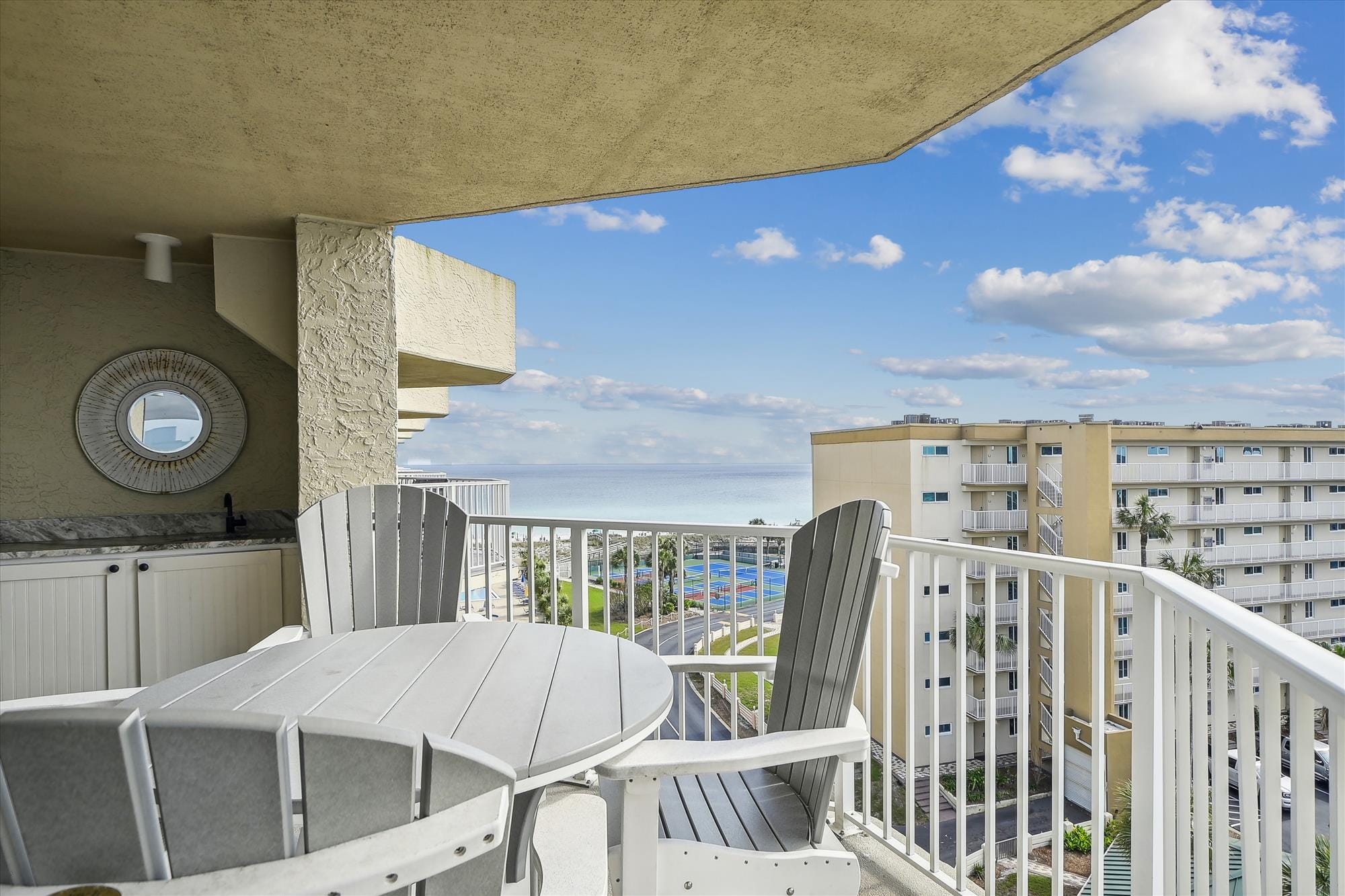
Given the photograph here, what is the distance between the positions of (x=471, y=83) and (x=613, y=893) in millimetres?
2235

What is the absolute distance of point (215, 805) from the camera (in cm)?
61

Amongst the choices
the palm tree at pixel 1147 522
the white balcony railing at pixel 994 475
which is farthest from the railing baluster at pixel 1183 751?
the white balcony railing at pixel 994 475

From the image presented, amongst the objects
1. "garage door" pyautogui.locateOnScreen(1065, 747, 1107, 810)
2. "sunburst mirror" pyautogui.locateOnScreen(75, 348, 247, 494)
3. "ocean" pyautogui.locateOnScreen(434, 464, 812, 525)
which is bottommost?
"garage door" pyautogui.locateOnScreen(1065, 747, 1107, 810)

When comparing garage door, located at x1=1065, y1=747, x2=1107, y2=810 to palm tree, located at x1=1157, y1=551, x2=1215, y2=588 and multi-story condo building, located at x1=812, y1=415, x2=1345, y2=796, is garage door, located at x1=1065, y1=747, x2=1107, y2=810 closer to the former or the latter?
multi-story condo building, located at x1=812, y1=415, x2=1345, y2=796

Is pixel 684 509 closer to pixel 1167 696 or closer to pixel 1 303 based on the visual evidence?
pixel 1 303

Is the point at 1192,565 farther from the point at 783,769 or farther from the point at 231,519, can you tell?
the point at 231,519

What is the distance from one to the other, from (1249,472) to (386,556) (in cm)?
699

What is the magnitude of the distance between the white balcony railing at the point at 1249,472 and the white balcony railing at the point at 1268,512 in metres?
0.26

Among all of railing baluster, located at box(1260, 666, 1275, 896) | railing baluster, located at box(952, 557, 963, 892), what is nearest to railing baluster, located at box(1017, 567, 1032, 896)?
railing baluster, located at box(952, 557, 963, 892)

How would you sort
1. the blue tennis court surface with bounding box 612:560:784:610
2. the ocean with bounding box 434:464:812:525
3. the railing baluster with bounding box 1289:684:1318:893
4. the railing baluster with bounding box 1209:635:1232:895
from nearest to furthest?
the railing baluster with bounding box 1289:684:1318:893
the railing baluster with bounding box 1209:635:1232:895
the blue tennis court surface with bounding box 612:560:784:610
the ocean with bounding box 434:464:812:525

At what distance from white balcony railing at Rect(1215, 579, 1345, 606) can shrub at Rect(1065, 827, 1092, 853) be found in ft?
7.93

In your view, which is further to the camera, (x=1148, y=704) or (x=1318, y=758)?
(x=1148, y=704)

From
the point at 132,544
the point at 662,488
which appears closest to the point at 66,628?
the point at 132,544

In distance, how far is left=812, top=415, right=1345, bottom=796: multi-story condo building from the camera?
13.7 feet
